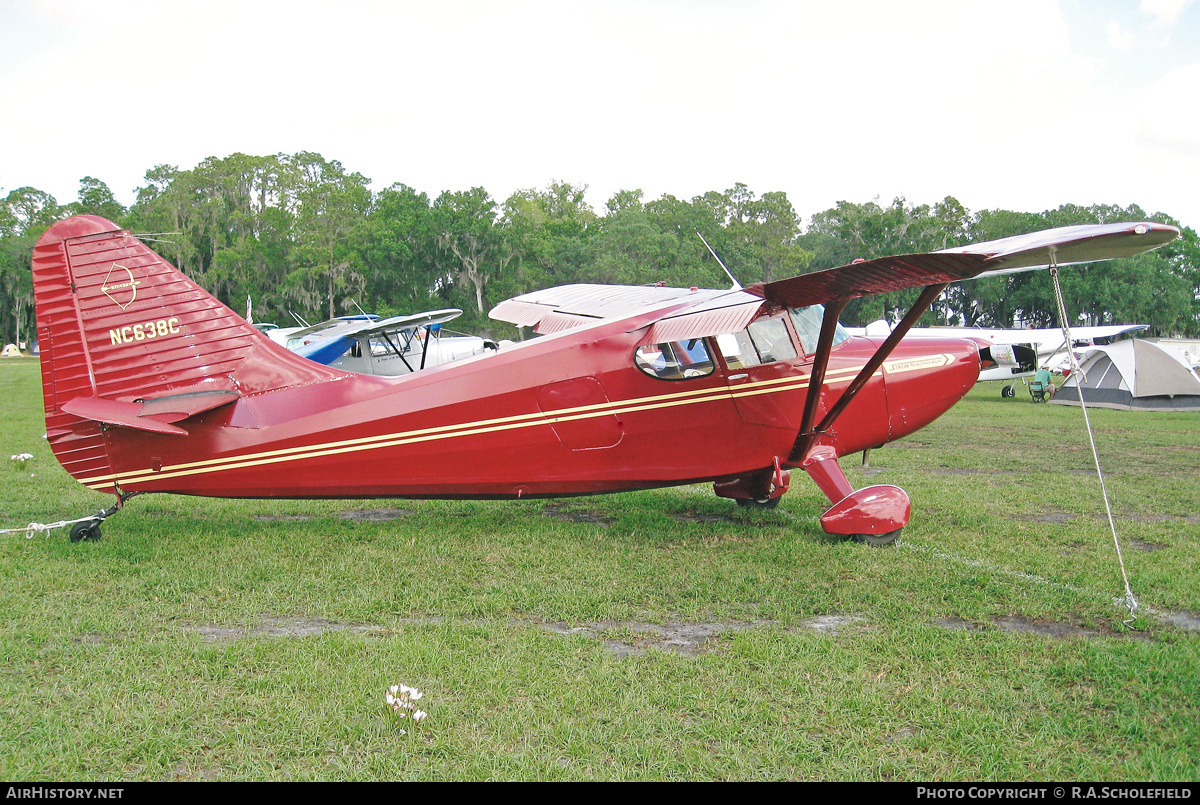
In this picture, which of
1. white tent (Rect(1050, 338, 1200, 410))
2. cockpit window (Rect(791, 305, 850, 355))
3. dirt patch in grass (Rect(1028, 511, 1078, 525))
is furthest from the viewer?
white tent (Rect(1050, 338, 1200, 410))

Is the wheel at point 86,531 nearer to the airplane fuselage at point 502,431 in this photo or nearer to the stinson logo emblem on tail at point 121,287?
the airplane fuselage at point 502,431

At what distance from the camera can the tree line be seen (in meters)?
57.2

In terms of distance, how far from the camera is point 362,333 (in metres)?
15.4

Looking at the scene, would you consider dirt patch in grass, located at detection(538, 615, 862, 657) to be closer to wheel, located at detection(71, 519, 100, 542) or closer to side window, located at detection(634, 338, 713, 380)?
side window, located at detection(634, 338, 713, 380)

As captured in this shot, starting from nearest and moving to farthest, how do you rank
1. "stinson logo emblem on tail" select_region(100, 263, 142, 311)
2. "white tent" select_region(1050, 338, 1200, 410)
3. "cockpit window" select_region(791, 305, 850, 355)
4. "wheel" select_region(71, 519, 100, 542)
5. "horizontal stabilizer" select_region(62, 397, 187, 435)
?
"horizontal stabilizer" select_region(62, 397, 187, 435), "stinson logo emblem on tail" select_region(100, 263, 142, 311), "wheel" select_region(71, 519, 100, 542), "cockpit window" select_region(791, 305, 850, 355), "white tent" select_region(1050, 338, 1200, 410)

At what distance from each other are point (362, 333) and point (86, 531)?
376 inches

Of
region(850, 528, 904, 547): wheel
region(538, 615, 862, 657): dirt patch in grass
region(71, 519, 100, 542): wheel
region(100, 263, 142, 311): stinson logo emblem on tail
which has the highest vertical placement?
region(100, 263, 142, 311): stinson logo emblem on tail

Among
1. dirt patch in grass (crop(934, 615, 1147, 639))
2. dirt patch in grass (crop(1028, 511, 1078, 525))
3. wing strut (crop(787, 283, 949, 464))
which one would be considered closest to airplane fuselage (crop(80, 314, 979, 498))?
wing strut (crop(787, 283, 949, 464))

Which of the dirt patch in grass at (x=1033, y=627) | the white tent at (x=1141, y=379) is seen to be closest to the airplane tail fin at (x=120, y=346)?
the dirt patch in grass at (x=1033, y=627)

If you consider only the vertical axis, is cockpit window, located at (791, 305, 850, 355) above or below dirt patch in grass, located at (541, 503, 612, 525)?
above

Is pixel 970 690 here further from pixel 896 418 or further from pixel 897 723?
pixel 896 418

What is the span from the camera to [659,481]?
6703mm

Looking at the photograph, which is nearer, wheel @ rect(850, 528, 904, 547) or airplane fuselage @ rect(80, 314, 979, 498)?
airplane fuselage @ rect(80, 314, 979, 498)

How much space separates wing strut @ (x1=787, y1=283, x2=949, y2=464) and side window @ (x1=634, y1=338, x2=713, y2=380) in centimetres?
92
